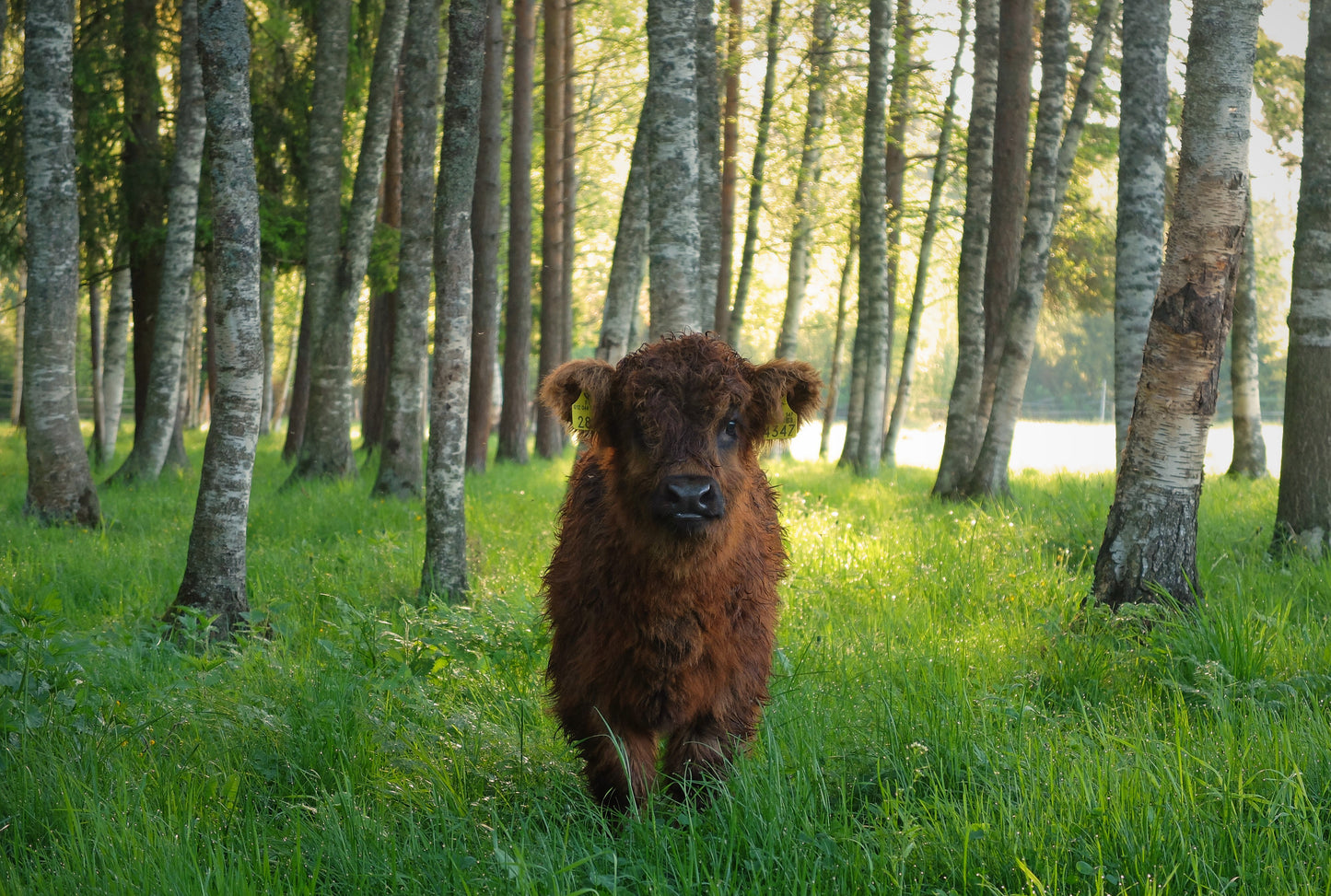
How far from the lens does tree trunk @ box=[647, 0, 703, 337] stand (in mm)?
6656

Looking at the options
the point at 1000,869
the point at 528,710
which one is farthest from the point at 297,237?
the point at 1000,869

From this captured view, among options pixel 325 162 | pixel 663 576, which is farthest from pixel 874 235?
pixel 663 576

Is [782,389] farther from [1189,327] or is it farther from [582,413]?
[1189,327]

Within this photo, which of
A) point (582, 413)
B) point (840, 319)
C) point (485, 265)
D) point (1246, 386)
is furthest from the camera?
point (840, 319)

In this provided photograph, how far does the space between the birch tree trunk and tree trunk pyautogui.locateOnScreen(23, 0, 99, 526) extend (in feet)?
11.6

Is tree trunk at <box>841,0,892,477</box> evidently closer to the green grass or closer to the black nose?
the green grass

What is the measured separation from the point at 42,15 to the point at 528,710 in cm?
803

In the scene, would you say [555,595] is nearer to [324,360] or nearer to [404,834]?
[404,834]

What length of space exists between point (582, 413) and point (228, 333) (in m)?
2.93

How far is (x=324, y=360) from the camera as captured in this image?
13094 millimetres

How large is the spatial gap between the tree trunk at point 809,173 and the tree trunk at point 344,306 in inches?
297

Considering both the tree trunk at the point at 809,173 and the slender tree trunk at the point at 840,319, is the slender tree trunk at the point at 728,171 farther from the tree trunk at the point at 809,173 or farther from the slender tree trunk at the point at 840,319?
the slender tree trunk at the point at 840,319

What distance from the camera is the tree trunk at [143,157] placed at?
13711mm

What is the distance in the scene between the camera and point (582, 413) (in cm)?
431
